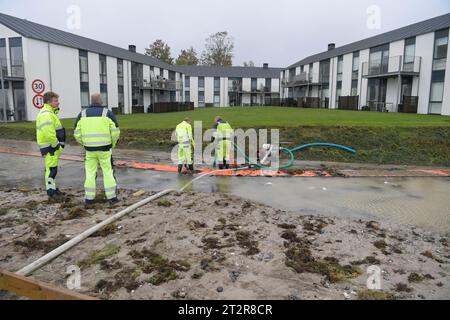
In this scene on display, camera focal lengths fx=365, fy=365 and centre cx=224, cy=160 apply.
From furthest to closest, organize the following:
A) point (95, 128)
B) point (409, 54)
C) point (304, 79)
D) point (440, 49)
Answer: point (304, 79)
point (409, 54)
point (440, 49)
point (95, 128)

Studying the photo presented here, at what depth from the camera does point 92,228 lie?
5.30 meters

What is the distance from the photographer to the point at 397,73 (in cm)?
3042

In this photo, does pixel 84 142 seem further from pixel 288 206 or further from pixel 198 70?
pixel 198 70

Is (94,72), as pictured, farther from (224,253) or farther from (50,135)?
(224,253)

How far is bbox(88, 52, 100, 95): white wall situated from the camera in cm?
3438

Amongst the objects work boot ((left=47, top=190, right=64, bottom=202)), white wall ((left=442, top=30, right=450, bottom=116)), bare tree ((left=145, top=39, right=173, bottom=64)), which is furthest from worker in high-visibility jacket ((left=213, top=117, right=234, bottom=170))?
bare tree ((left=145, top=39, right=173, bottom=64))

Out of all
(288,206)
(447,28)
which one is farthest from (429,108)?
(288,206)

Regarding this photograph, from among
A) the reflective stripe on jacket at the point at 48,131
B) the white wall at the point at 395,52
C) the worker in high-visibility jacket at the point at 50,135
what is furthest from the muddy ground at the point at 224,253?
the white wall at the point at 395,52

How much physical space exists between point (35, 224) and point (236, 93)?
6576 cm

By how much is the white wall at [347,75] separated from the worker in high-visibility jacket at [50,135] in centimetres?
3860

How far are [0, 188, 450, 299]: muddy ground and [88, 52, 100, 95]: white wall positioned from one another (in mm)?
30097

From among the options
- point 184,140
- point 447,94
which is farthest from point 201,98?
point 184,140

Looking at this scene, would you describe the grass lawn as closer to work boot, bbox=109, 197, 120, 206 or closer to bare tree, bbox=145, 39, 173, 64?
work boot, bbox=109, 197, 120, 206

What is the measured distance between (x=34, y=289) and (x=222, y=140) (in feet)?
26.3
